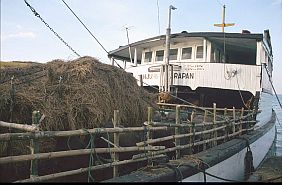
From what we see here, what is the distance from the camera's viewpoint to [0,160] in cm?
320

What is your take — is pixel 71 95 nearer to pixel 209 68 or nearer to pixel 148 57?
pixel 209 68

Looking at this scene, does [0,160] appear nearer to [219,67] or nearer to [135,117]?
[135,117]

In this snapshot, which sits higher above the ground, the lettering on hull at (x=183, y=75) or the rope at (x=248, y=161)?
the lettering on hull at (x=183, y=75)

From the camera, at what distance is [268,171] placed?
9.13m

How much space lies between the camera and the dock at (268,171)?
807 centimetres

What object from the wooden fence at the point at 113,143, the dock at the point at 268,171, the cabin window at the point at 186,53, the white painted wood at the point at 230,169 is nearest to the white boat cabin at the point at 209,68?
the cabin window at the point at 186,53

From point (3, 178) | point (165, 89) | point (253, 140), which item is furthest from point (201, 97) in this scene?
point (3, 178)

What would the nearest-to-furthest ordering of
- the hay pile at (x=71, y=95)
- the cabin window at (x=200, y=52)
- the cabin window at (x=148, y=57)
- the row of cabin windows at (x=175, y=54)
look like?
the hay pile at (x=71, y=95) < the cabin window at (x=200, y=52) < the row of cabin windows at (x=175, y=54) < the cabin window at (x=148, y=57)

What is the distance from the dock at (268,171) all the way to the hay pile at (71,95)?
4.29 metres

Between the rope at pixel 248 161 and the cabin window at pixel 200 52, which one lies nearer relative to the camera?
the rope at pixel 248 161

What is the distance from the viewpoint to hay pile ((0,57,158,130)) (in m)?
4.47

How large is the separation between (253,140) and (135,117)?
6.11 meters

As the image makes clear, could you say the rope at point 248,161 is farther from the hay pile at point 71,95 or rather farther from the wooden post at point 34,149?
the wooden post at point 34,149

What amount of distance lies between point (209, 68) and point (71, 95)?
8.55 meters
